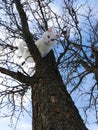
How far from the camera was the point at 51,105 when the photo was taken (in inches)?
146

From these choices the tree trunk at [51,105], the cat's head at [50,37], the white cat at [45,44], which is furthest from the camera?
the cat's head at [50,37]

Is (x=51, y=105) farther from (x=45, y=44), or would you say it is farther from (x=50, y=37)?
(x=50, y=37)

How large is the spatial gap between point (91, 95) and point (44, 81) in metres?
2.74

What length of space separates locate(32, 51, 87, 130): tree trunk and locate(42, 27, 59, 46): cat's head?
918mm

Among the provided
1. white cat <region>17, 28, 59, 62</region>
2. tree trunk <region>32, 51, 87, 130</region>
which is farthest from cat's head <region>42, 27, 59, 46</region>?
tree trunk <region>32, 51, 87, 130</region>

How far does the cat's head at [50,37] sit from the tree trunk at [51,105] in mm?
918

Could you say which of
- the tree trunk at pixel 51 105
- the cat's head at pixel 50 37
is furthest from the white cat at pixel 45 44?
the tree trunk at pixel 51 105

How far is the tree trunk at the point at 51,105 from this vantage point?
3.41 meters

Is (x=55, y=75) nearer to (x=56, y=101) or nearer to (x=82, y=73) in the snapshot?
(x=56, y=101)

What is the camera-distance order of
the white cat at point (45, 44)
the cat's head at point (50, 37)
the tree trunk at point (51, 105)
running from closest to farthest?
1. the tree trunk at point (51, 105)
2. the white cat at point (45, 44)
3. the cat's head at point (50, 37)

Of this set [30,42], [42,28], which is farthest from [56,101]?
[42,28]

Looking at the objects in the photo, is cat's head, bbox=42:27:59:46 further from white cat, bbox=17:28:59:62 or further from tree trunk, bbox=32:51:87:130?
tree trunk, bbox=32:51:87:130

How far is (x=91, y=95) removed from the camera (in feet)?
22.1

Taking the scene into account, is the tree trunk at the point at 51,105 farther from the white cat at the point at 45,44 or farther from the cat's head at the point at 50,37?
the cat's head at the point at 50,37
